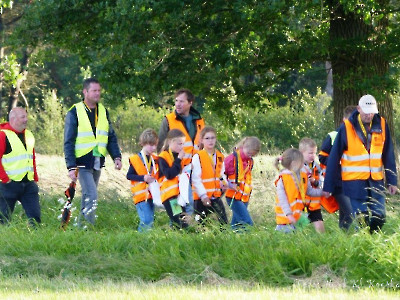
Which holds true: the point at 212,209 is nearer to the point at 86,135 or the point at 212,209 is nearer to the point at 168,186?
the point at 168,186

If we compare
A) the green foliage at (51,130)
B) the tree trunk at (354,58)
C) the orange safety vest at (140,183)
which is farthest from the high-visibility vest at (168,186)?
the green foliage at (51,130)

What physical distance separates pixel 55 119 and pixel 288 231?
2964 centimetres

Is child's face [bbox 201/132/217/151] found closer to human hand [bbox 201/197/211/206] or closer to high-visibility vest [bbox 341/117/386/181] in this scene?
human hand [bbox 201/197/211/206]

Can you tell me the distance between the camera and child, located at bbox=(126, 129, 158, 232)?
13.3m

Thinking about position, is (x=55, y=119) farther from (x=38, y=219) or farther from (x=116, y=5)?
(x=38, y=219)

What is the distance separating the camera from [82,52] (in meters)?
19.6

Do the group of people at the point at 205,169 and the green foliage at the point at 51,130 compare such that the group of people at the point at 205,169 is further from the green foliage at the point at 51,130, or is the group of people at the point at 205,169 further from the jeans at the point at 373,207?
the green foliage at the point at 51,130

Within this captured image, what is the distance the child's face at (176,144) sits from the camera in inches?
487

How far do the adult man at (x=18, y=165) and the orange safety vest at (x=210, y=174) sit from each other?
2.36 m

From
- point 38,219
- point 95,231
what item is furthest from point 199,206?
point 38,219

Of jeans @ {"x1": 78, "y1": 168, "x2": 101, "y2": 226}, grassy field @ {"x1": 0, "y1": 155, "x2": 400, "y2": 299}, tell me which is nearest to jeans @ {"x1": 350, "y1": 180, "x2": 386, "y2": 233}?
grassy field @ {"x1": 0, "y1": 155, "x2": 400, "y2": 299}

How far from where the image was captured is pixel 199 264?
33.0 feet

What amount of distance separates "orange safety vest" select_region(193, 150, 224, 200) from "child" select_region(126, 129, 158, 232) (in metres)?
0.87

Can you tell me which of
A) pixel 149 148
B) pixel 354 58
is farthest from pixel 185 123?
pixel 354 58
